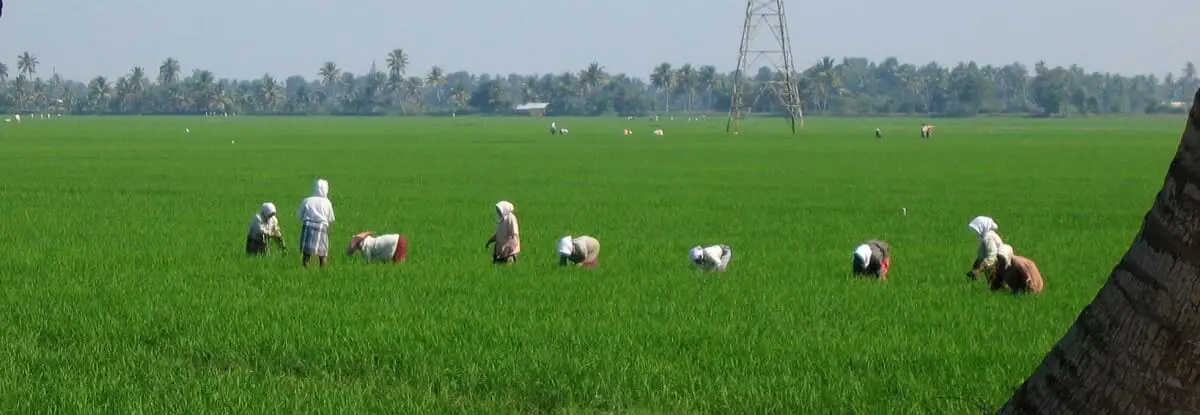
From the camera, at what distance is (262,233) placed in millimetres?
15742

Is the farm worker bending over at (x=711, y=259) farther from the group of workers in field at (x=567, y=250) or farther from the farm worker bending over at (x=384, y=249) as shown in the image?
the farm worker bending over at (x=384, y=249)

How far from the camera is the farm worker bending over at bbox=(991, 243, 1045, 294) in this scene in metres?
12.4

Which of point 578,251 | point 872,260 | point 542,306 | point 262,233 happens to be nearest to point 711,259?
point 578,251

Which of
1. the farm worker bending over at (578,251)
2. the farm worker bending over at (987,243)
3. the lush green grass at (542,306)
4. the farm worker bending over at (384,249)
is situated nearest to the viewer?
the lush green grass at (542,306)

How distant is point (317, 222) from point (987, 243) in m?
5.62

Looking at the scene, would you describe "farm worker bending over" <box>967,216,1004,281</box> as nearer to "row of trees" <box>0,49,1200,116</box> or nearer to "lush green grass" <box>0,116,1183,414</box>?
"lush green grass" <box>0,116,1183,414</box>

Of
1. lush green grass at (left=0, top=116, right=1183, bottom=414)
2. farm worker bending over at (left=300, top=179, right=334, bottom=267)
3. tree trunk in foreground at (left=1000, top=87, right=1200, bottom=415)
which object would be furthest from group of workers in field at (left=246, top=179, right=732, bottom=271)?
tree trunk in foreground at (left=1000, top=87, right=1200, bottom=415)

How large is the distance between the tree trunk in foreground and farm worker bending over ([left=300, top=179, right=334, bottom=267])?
10554 millimetres

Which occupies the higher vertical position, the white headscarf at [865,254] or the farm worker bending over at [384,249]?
the white headscarf at [865,254]

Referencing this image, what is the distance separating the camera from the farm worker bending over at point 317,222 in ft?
44.7

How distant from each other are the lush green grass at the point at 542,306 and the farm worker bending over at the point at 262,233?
21cm

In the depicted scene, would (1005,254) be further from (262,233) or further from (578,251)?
(262,233)

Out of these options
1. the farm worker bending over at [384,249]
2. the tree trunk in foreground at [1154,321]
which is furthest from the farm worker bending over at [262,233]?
the tree trunk in foreground at [1154,321]

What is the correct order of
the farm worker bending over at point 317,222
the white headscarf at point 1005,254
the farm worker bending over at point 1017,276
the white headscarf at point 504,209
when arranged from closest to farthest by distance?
the farm worker bending over at point 1017,276
the white headscarf at point 1005,254
the farm worker bending over at point 317,222
the white headscarf at point 504,209
